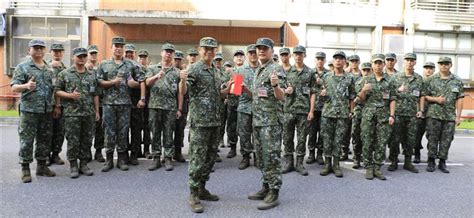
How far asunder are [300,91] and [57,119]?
12.9ft

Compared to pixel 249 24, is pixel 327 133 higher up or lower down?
lower down

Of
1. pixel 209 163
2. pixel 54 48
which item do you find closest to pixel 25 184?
pixel 54 48

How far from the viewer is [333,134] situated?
639cm

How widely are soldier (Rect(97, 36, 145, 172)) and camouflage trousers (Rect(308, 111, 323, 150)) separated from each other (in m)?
2.95

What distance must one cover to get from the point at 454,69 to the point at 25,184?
57.9 feet

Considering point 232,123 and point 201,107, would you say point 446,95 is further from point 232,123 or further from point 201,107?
point 201,107

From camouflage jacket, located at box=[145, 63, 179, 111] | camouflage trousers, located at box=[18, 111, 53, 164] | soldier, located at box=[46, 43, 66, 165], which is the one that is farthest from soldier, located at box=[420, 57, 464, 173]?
camouflage trousers, located at box=[18, 111, 53, 164]

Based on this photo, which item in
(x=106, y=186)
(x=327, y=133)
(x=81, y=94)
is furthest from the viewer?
(x=327, y=133)

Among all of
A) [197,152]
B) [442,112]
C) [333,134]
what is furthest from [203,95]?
[442,112]

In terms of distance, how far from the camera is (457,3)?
17.6 meters

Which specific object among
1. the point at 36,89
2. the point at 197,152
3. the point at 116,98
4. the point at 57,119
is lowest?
the point at 197,152

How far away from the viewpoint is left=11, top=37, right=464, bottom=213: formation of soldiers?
15.6ft

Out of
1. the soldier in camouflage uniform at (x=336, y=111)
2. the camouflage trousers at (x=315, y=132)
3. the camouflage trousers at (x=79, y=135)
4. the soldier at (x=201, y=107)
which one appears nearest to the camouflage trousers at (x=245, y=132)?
the camouflage trousers at (x=315, y=132)

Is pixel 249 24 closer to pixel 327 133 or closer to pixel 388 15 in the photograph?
pixel 388 15
